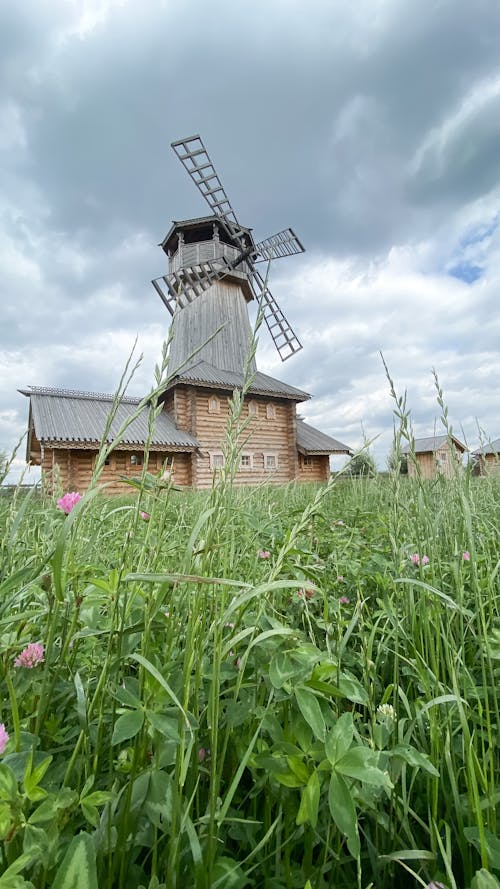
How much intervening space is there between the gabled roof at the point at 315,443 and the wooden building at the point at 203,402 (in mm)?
65

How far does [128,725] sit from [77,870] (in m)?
0.17

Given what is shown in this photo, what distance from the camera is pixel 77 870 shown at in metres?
0.49

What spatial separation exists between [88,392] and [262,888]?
1998cm

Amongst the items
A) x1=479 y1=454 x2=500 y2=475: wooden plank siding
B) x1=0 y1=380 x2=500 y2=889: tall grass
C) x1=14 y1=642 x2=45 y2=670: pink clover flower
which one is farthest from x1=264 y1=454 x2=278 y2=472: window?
x1=14 y1=642 x2=45 y2=670: pink clover flower

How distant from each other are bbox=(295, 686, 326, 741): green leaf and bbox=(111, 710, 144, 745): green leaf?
0.26 m

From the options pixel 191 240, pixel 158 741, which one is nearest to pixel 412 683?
pixel 158 741

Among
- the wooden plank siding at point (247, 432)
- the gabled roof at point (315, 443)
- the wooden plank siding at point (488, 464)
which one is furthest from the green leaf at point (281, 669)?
the gabled roof at point (315, 443)

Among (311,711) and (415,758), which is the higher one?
(311,711)

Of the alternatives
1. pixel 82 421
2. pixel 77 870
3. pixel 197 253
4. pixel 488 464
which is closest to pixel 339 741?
pixel 77 870

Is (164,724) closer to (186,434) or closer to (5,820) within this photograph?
(5,820)

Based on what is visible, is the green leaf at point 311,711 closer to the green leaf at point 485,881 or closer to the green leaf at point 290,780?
the green leaf at point 290,780

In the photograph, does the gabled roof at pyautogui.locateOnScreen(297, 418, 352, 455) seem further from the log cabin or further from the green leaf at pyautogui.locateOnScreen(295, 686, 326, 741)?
the green leaf at pyautogui.locateOnScreen(295, 686, 326, 741)

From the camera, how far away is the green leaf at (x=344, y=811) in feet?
1.94

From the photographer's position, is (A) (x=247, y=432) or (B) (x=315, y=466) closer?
(A) (x=247, y=432)
